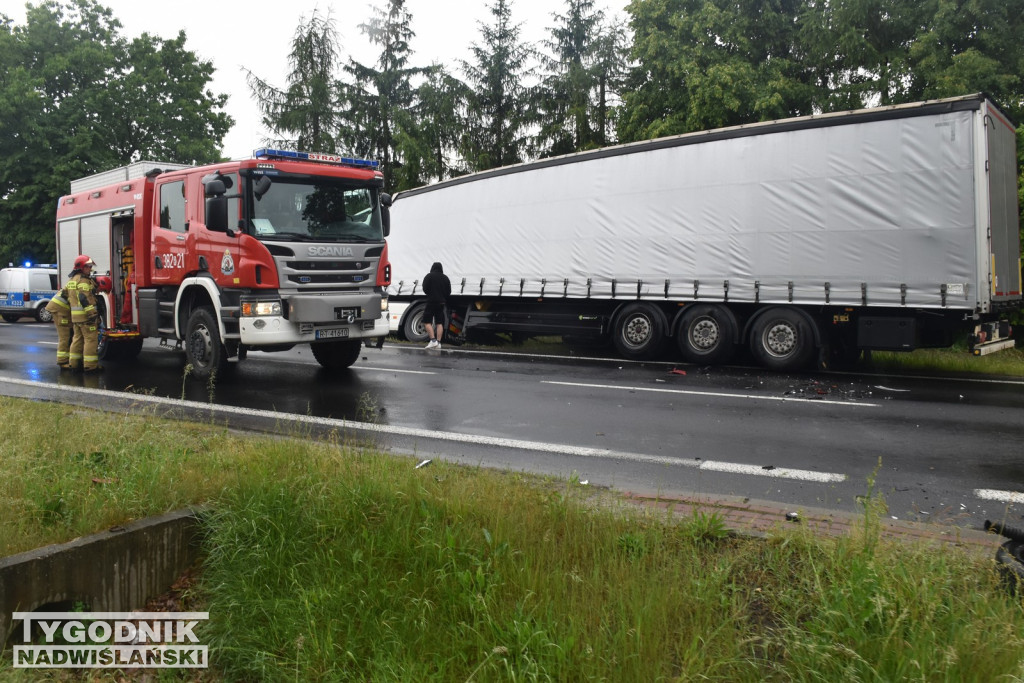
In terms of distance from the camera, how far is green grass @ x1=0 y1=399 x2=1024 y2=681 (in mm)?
3100

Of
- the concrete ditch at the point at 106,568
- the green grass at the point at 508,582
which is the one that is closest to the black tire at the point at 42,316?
the green grass at the point at 508,582

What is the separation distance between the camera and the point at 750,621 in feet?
11.1

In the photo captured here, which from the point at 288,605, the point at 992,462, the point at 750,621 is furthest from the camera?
the point at 992,462

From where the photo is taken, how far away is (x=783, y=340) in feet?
43.3

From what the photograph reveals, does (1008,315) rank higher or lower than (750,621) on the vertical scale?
higher

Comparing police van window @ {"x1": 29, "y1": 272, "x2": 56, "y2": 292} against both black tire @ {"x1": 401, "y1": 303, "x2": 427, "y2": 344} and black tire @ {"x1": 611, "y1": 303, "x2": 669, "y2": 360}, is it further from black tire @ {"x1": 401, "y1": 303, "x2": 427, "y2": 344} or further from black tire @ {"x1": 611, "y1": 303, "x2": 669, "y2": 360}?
black tire @ {"x1": 611, "y1": 303, "x2": 669, "y2": 360}

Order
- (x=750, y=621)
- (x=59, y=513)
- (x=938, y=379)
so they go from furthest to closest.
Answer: (x=938, y=379) → (x=59, y=513) → (x=750, y=621)

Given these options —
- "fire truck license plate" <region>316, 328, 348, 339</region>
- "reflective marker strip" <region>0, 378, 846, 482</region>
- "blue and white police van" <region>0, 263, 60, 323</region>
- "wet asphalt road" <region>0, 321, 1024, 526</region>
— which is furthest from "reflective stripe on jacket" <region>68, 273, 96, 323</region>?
"blue and white police van" <region>0, 263, 60, 323</region>

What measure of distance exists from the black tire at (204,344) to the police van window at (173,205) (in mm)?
1277

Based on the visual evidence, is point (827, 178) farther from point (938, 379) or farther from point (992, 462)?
point (992, 462)

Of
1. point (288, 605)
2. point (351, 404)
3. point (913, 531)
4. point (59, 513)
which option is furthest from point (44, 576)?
point (351, 404)

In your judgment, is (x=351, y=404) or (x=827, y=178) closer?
(x=351, y=404)

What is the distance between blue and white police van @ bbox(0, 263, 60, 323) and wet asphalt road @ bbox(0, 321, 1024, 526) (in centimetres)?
1869

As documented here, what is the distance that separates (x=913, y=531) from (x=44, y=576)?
13.8 feet
